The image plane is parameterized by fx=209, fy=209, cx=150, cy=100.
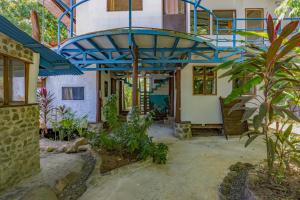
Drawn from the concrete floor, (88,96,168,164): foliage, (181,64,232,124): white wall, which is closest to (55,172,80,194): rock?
the concrete floor

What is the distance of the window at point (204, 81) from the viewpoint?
872cm

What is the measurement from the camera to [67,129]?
786 centimetres

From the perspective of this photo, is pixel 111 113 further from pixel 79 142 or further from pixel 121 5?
pixel 121 5

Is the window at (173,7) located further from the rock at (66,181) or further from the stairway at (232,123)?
the rock at (66,181)

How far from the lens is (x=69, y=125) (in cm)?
784

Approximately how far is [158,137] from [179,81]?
2.46 metres

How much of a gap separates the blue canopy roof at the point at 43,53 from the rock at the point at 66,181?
8.68ft

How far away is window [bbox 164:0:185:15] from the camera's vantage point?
23.7ft

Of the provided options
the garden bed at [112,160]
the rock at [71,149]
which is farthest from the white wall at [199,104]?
the rock at [71,149]

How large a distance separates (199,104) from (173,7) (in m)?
3.89

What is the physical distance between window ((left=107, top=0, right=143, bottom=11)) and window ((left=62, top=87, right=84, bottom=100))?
364 cm

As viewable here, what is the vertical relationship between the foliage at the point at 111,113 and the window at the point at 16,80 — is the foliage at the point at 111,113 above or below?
below

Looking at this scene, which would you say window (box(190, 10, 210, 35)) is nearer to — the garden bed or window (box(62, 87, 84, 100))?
window (box(62, 87, 84, 100))

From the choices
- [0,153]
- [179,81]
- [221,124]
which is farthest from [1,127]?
[221,124]
